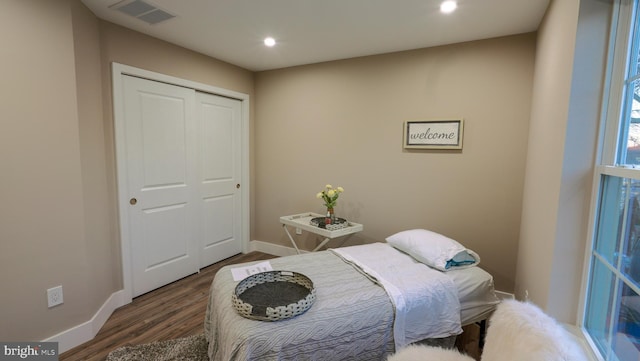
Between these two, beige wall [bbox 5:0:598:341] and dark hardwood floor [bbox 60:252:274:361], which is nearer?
beige wall [bbox 5:0:598:341]

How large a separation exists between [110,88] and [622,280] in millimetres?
3270

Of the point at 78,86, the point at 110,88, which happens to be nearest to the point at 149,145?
the point at 110,88

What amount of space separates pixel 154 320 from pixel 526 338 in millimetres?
2539

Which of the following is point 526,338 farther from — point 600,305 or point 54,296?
point 54,296

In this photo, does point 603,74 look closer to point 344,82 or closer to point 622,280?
point 622,280

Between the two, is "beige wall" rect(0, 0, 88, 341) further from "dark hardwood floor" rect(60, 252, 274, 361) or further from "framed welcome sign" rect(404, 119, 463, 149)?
"framed welcome sign" rect(404, 119, 463, 149)

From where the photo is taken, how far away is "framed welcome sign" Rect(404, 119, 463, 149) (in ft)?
8.59

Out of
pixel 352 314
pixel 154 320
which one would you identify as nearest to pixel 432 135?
pixel 352 314

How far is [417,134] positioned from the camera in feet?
9.13

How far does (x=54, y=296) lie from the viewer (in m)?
1.90

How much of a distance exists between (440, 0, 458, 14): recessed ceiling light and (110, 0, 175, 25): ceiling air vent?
195 centimetres

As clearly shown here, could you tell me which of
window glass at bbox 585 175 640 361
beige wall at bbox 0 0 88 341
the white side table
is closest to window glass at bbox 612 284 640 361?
window glass at bbox 585 175 640 361

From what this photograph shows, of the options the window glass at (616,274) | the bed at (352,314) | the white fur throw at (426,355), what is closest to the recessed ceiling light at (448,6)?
the window glass at (616,274)

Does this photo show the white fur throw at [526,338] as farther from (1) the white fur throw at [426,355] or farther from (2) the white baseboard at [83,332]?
(2) the white baseboard at [83,332]
